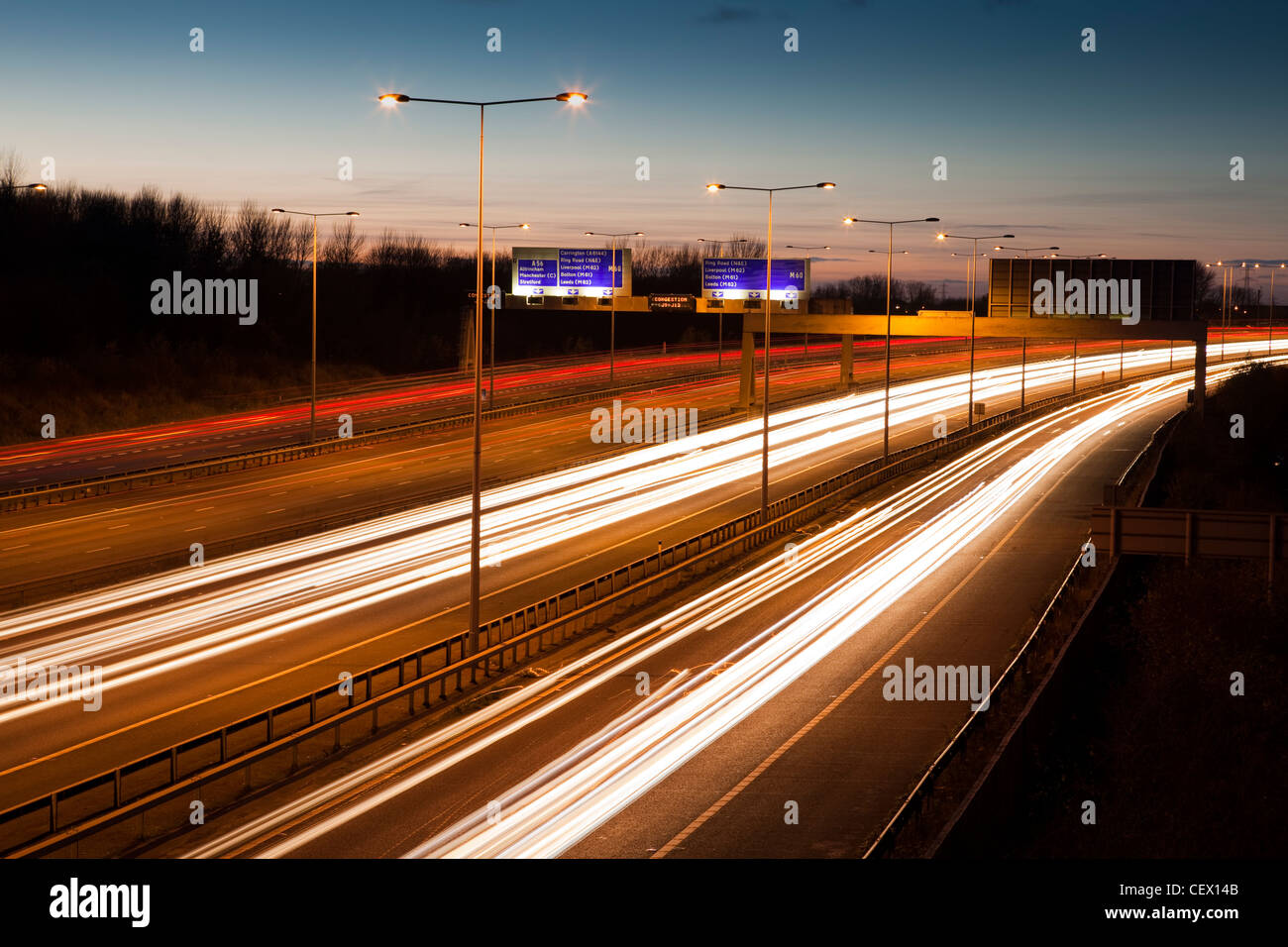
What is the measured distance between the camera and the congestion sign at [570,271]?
62.0 meters

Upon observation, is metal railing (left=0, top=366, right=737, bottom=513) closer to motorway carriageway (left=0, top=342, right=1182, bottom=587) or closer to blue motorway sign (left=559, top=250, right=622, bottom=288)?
motorway carriageway (left=0, top=342, right=1182, bottom=587)

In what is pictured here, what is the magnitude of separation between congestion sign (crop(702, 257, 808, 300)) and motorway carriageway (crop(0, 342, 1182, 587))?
9847mm

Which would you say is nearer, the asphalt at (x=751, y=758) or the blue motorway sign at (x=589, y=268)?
the asphalt at (x=751, y=758)

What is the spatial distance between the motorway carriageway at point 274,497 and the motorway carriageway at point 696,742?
573 inches

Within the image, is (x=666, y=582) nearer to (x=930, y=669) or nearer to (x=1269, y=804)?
(x=930, y=669)

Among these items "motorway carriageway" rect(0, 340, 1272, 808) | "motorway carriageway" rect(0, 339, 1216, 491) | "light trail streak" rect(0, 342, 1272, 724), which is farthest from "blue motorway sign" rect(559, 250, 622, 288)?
"motorway carriageway" rect(0, 339, 1216, 491)

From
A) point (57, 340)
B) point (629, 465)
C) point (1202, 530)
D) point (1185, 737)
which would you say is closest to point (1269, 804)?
point (1185, 737)

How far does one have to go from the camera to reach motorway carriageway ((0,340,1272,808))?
20.1 metres

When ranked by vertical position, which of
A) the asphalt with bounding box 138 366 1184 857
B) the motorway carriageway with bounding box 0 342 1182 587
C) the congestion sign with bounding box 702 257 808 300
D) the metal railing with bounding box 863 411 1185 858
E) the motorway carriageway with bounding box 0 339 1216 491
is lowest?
the asphalt with bounding box 138 366 1184 857

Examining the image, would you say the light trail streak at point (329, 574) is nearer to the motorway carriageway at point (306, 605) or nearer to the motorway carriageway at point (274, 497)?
the motorway carriageway at point (306, 605)

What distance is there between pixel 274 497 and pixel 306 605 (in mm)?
17461

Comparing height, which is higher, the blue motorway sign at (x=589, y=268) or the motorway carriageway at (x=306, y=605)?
the blue motorway sign at (x=589, y=268)

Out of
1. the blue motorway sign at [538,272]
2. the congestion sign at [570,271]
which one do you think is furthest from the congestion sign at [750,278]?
the blue motorway sign at [538,272]

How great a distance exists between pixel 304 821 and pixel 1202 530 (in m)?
23.2
